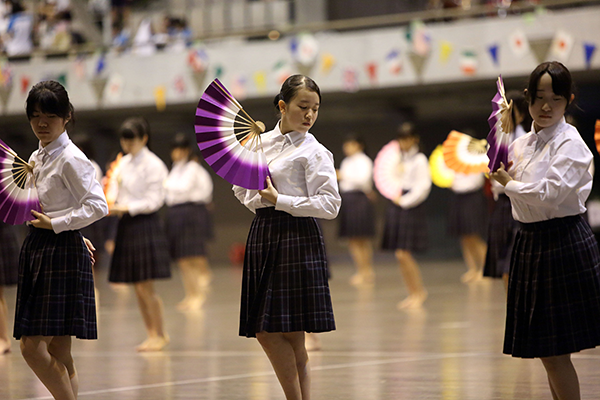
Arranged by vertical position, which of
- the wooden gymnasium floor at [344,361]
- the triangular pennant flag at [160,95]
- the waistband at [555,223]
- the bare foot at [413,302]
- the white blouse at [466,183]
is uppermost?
the triangular pennant flag at [160,95]

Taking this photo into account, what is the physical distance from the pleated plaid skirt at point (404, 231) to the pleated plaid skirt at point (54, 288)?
4.53 meters

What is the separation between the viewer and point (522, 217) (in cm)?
281

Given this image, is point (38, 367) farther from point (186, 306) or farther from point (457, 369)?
point (186, 306)

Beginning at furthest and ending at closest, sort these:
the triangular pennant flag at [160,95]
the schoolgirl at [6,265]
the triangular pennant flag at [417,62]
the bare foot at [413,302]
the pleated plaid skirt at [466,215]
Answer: the triangular pennant flag at [160,95], the triangular pennant flag at [417,62], the pleated plaid skirt at [466,215], the bare foot at [413,302], the schoolgirl at [6,265]

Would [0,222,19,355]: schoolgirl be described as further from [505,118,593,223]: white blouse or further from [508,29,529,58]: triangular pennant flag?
[508,29,529,58]: triangular pennant flag

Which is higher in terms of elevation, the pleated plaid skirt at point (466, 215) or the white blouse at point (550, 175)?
the white blouse at point (550, 175)

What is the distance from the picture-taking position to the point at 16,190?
10.1ft

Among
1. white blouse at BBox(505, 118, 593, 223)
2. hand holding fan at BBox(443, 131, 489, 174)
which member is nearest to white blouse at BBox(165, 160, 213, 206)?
hand holding fan at BBox(443, 131, 489, 174)

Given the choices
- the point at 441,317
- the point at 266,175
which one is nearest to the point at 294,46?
the point at 441,317

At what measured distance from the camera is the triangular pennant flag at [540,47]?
8.75 m

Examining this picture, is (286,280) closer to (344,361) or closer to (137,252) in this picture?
(344,361)

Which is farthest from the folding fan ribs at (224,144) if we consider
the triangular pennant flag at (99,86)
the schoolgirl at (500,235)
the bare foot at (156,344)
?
the triangular pennant flag at (99,86)

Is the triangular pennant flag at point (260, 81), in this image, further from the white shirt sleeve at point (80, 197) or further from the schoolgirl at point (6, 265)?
the white shirt sleeve at point (80, 197)

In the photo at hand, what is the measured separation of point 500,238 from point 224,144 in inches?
92.0
